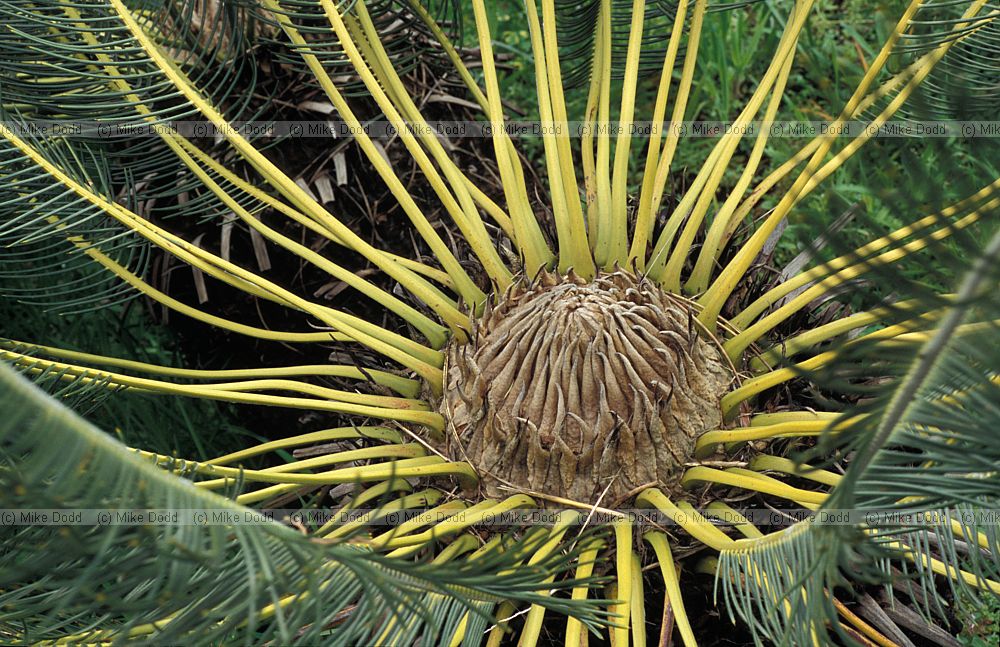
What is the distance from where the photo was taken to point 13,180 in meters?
1.60

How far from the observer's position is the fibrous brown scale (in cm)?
133

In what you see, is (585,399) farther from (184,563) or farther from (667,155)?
(184,563)

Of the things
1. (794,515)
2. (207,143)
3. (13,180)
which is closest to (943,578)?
(794,515)

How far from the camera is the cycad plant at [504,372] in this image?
99 cm

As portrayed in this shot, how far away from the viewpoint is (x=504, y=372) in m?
1.38

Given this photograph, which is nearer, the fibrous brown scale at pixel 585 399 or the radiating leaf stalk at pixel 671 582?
the radiating leaf stalk at pixel 671 582

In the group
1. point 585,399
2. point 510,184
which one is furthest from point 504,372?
point 510,184

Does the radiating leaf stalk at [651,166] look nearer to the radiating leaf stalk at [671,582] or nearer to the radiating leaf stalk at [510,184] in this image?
the radiating leaf stalk at [510,184]

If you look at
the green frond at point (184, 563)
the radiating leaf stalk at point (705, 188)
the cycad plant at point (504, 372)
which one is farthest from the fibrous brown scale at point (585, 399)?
the green frond at point (184, 563)

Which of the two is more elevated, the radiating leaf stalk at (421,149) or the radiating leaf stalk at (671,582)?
the radiating leaf stalk at (421,149)

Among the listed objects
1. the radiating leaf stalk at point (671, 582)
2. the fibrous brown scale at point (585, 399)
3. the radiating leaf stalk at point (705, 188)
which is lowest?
the radiating leaf stalk at point (671, 582)

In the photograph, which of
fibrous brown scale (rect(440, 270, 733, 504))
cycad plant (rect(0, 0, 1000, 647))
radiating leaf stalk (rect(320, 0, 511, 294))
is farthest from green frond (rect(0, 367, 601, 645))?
radiating leaf stalk (rect(320, 0, 511, 294))

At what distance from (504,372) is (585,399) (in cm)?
12

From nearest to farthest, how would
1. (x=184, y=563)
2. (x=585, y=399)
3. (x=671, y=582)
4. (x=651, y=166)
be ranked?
(x=184, y=563) → (x=671, y=582) → (x=585, y=399) → (x=651, y=166)
